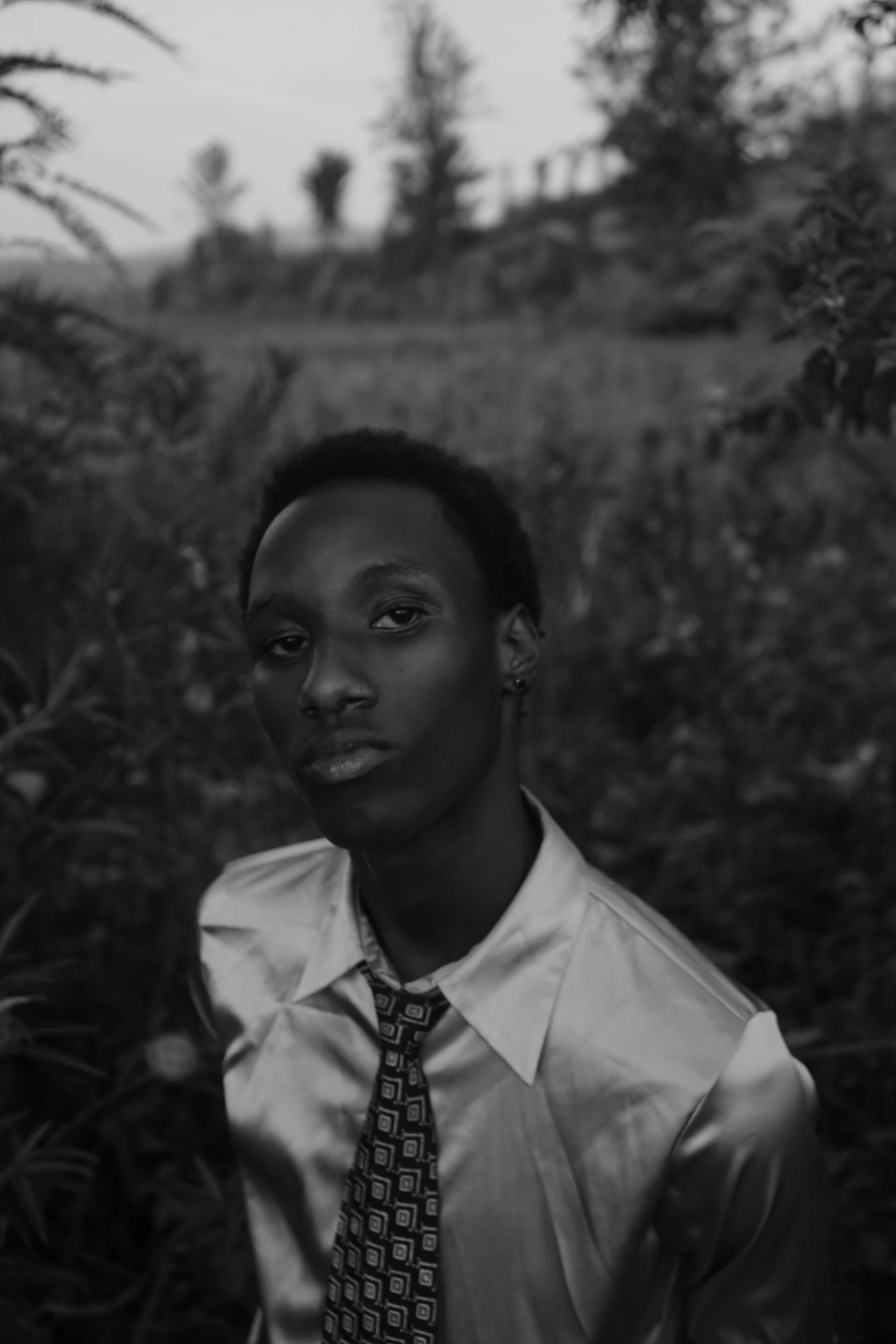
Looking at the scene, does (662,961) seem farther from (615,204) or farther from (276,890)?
(615,204)

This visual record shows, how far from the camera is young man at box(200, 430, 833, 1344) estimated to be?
47.5 inches

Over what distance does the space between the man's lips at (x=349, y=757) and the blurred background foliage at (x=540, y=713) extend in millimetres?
448

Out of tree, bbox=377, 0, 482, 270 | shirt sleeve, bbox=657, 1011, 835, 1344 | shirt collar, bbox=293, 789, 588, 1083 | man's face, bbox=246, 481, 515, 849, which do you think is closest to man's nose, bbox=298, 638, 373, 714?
man's face, bbox=246, 481, 515, 849

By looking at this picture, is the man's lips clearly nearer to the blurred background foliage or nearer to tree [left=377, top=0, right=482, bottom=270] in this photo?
the blurred background foliage

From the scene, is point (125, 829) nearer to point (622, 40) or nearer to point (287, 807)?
point (287, 807)

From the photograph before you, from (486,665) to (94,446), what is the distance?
2.16 m

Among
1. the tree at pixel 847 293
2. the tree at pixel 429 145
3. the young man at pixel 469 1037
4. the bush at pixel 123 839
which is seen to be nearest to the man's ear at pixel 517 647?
the young man at pixel 469 1037

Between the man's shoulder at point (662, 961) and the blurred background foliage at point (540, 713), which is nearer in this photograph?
the man's shoulder at point (662, 961)

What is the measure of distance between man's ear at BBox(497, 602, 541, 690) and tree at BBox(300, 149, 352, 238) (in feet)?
94.7

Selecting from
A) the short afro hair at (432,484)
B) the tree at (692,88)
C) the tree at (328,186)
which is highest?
the tree at (328,186)

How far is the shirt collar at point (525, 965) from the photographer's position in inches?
49.6

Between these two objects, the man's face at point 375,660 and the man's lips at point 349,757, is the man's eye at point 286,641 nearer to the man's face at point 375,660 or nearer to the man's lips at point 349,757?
the man's face at point 375,660

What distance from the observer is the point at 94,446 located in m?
3.20

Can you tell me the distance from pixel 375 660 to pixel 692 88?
11.1ft
